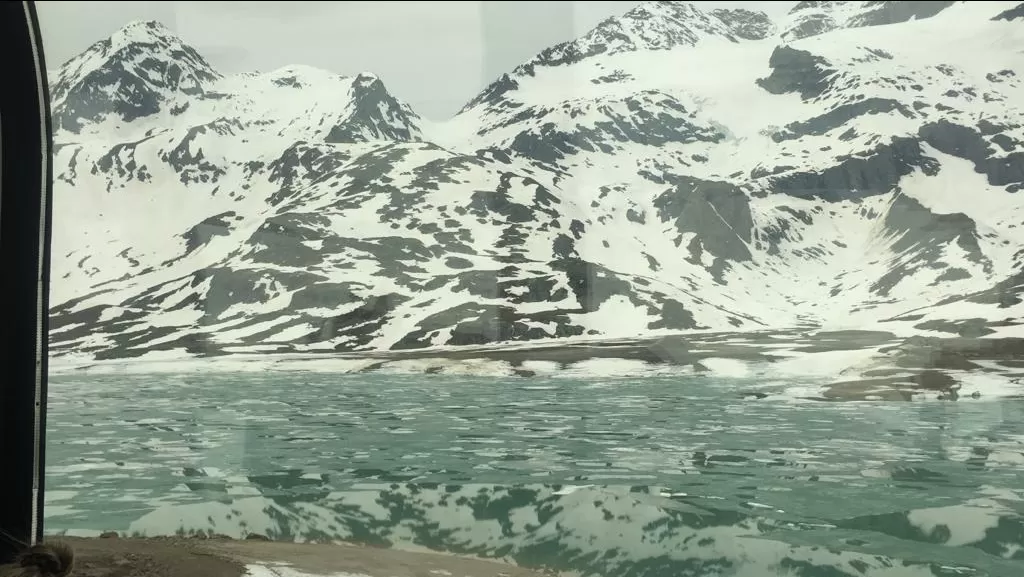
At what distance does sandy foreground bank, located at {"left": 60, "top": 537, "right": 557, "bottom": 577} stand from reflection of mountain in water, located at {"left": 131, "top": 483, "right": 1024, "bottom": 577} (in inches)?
139

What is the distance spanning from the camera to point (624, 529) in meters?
24.5

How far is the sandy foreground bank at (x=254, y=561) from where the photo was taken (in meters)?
12.0

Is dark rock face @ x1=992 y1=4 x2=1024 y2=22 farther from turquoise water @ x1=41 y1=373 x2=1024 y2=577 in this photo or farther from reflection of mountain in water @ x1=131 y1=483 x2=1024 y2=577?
reflection of mountain in water @ x1=131 y1=483 x2=1024 y2=577

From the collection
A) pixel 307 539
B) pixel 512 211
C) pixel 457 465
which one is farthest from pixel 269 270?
pixel 307 539

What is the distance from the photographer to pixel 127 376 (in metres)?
111

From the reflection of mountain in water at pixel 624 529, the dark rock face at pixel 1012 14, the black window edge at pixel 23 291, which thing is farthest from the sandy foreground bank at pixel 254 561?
the dark rock face at pixel 1012 14

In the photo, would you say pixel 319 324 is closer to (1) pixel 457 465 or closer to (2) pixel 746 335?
(2) pixel 746 335

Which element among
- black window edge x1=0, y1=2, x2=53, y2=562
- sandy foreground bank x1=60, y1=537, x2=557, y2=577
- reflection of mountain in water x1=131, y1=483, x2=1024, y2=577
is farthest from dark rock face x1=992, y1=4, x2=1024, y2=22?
black window edge x1=0, y1=2, x2=53, y2=562

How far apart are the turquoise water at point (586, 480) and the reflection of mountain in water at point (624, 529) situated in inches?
4.3

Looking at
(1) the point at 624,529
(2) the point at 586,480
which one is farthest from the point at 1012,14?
(1) the point at 624,529

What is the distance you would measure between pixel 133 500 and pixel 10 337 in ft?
64.1

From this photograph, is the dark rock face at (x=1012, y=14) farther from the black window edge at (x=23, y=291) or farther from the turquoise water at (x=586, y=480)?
the black window edge at (x=23, y=291)

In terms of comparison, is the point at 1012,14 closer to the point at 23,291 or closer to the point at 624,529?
the point at 624,529

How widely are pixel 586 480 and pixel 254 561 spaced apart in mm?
21543
